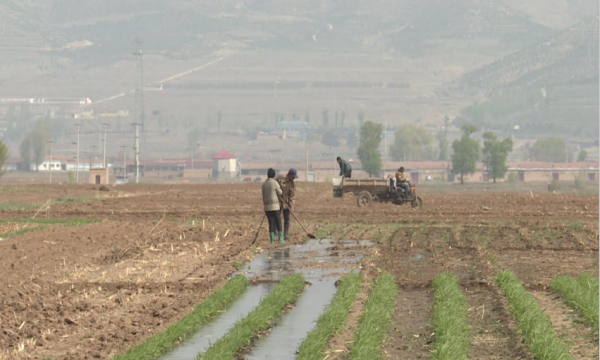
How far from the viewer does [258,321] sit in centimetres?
1648

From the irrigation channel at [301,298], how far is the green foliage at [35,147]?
172181mm

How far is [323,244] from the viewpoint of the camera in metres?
29.6

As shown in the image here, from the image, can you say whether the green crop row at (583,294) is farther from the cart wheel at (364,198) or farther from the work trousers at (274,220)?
the cart wheel at (364,198)

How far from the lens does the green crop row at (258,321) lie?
568 inches

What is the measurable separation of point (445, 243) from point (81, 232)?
35.4 ft

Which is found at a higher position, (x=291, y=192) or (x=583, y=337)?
(x=291, y=192)

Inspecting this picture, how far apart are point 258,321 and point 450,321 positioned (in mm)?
3082

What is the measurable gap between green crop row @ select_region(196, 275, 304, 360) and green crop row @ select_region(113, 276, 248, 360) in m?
0.67

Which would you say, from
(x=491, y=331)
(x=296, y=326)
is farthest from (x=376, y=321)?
(x=491, y=331)

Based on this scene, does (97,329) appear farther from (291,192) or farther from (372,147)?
(372,147)

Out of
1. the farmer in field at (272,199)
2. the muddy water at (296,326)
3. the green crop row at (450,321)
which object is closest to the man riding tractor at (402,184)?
the farmer in field at (272,199)

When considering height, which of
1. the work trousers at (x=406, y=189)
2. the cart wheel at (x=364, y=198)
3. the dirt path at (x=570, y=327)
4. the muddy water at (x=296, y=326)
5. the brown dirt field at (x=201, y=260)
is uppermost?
the work trousers at (x=406, y=189)

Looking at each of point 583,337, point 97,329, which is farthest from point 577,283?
point 97,329

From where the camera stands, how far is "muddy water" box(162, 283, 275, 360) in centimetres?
1468
